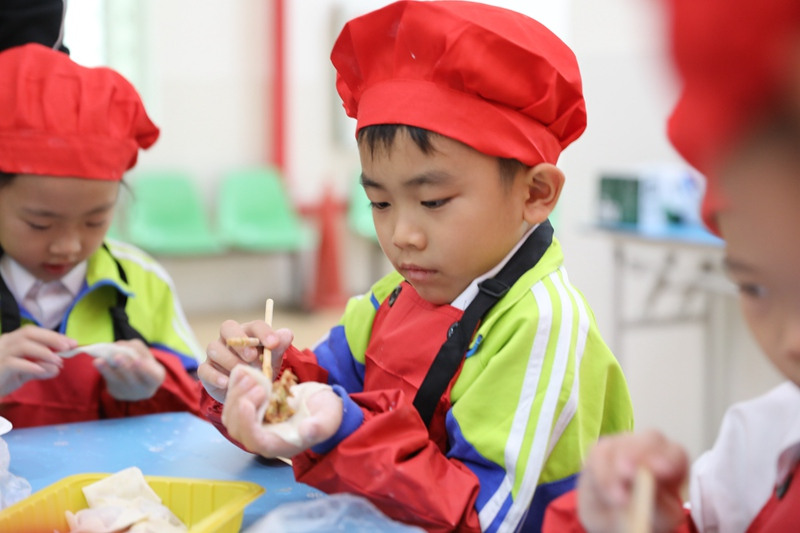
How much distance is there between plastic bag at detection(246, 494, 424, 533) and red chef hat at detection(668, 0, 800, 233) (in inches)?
25.0

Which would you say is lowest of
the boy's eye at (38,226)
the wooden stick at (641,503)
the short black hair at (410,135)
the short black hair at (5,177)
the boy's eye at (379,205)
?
the wooden stick at (641,503)

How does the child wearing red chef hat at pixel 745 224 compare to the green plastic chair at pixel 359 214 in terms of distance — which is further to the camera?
the green plastic chair at pixel 359 214

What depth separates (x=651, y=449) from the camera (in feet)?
2.92

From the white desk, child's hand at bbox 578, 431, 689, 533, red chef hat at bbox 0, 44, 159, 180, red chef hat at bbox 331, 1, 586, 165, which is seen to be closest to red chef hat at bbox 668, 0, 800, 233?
child's hand at bbox 578, 431, 689, 533

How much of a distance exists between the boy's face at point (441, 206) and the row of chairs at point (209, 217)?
4.60 m

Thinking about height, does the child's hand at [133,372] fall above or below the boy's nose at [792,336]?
below

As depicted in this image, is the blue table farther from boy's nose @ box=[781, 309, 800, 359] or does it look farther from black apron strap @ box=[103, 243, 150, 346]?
boy's nose @ box=[781, 309, 800, 359]

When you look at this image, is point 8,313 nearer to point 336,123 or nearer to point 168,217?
point 168,217

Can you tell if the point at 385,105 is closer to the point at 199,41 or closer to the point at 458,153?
the point at 458,153

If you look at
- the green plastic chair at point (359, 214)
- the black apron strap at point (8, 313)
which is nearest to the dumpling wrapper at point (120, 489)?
the black apron strap at point (8, 313)

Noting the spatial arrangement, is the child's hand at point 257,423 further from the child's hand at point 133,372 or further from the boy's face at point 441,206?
the child's hand at point 133,372

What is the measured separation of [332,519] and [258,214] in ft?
17.4

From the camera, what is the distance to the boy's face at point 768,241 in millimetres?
752

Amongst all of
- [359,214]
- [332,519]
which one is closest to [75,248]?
[332,519]
